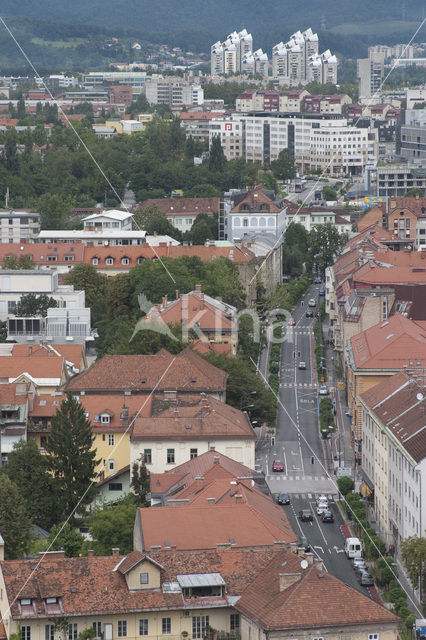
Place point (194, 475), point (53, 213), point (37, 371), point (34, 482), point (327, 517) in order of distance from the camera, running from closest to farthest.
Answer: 1. point (194, 475)
2. point (327, 517)
3. point (34, 482)
4. point (37, 371)
5. point (53, 213)

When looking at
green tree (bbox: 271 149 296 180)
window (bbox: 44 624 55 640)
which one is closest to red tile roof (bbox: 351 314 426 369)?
window (bbox: 44 624 55 640)

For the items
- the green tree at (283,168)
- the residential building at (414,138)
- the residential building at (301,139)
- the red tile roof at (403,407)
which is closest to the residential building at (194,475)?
the red tile roof at (403,407)

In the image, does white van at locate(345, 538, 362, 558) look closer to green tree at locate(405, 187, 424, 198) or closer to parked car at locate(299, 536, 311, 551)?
parked car at locate(299, 536, 311, 551)

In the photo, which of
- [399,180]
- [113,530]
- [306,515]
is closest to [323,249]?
[399,180]

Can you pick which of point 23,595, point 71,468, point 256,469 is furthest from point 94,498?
A: point 23,595

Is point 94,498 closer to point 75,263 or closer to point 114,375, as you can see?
point 114,375

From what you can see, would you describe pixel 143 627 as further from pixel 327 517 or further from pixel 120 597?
pixel 327 517
